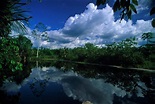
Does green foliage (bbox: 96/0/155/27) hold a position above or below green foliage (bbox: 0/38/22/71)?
above

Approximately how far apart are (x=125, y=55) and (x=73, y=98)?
2136cm

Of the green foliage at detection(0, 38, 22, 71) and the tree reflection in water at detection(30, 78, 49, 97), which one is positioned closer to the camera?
the green foliage at detection(0, 38, 22, 71)

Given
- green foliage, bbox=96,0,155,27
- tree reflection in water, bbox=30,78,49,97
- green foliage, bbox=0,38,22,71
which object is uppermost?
green foliage, bbox=96,0,155,27

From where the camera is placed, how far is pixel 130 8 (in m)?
1.37

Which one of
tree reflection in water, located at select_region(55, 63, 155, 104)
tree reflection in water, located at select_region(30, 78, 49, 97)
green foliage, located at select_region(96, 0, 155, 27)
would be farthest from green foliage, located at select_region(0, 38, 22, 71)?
tree reflection in water, located at select_region(55, 63, 155, 104)

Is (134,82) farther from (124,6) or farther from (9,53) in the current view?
(124,6)

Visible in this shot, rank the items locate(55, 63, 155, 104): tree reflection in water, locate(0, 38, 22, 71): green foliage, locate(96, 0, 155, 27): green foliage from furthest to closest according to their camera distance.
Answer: locate(55, 63, 155, 104): tree reflection in water, locate(0, 38, 22, 71): green foliage, locate(96, 0, 155, 27): green foliage

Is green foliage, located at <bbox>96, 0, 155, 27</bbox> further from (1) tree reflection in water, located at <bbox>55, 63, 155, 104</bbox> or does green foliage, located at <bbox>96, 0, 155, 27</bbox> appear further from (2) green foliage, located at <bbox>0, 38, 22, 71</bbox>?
(1) tree reflection in water, located at <bbox>55, 63, 155, 104</bbox>

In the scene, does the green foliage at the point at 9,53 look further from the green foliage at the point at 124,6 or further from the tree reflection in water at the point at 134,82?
the tree reflection in water at the point at 134,82

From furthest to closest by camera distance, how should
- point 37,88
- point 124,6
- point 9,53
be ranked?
1. point 37,88
2. point 9,53
3. point 124,6

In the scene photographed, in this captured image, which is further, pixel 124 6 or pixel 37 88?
pixel 37 88

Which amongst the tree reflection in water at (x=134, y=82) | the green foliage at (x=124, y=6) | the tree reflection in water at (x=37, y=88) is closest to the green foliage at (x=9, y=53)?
the green foliage at (x=124, y=6)

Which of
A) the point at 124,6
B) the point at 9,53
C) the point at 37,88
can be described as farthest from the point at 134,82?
the point at 124,6

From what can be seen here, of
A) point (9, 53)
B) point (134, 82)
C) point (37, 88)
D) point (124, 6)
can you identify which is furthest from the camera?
point (134, 82)
